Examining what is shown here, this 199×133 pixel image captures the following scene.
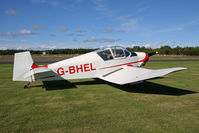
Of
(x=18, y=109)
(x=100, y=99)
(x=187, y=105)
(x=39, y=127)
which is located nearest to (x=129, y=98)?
(x=100, y=99)

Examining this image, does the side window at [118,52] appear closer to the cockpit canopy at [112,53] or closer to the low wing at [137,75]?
the cockpit canopy at [112,53]

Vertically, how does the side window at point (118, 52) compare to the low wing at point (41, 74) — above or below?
above

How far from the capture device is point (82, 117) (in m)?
4.25

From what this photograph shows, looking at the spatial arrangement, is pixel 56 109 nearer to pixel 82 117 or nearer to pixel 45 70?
pixel 82 117

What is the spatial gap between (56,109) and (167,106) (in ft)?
12.0

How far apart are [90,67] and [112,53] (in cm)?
150

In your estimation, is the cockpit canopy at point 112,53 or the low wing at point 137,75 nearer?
the low wing at point 137,75

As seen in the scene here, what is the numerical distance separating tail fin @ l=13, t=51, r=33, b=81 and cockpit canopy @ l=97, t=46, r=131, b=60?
360 centimetres

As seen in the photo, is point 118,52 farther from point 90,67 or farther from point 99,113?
point 99,113

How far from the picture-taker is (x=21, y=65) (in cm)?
714

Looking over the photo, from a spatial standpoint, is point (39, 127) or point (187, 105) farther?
point (187, 105)

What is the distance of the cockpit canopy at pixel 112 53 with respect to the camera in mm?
8328

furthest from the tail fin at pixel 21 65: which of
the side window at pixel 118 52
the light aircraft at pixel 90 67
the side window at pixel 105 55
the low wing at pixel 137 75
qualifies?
the side window at pixel 118 52

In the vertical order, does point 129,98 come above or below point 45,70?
below
